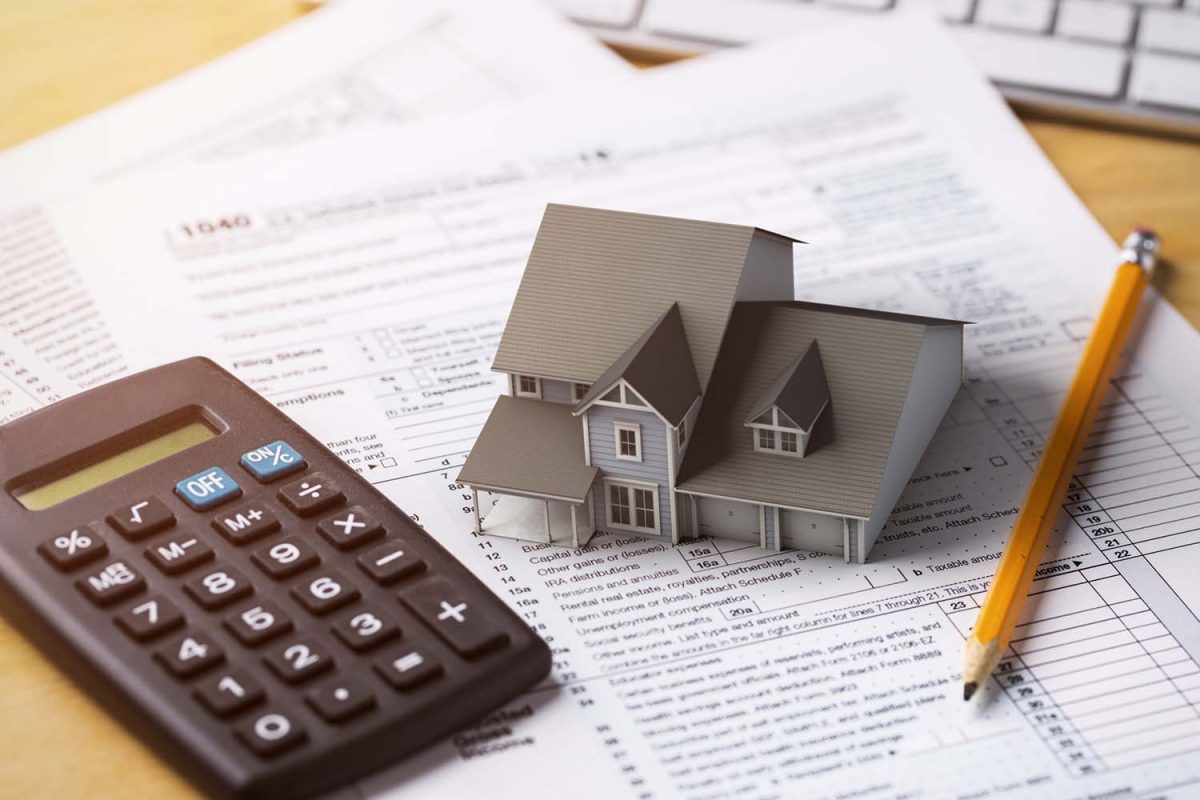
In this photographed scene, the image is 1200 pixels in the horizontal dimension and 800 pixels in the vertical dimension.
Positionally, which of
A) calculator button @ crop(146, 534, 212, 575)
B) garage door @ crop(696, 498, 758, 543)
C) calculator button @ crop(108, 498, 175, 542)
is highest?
calculator button @ crop(108, 498, 175, 542)

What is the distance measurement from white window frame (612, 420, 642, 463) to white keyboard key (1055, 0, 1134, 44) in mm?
638

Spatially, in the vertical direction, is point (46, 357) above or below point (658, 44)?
below

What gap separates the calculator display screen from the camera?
762mm

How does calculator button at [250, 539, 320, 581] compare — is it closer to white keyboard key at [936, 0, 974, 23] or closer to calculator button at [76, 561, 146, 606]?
calculator button at [76, 561, 146, 606]

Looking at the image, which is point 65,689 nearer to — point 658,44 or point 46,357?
point 46,357

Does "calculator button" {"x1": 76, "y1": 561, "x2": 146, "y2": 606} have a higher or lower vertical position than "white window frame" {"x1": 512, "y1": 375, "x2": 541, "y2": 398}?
lower

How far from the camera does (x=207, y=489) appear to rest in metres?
0.76

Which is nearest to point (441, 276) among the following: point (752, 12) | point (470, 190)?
point (470, 190)

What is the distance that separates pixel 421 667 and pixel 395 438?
248mm

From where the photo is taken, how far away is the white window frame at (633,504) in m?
0.81

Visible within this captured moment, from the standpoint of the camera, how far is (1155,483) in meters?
0.85

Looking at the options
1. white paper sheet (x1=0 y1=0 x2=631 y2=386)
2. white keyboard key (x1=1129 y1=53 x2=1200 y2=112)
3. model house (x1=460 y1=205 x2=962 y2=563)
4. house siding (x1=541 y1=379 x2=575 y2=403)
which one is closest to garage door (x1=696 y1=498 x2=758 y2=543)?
model house (x1=460 y1=205 x2=962 y2=563)

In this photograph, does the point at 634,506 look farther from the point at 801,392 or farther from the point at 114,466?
the point at 114,466

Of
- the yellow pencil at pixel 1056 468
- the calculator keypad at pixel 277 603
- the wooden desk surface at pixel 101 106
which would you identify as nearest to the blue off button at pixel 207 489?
the calculator keypad at pixel 277 603
